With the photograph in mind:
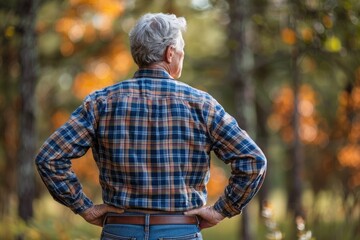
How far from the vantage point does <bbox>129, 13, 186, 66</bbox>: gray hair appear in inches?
104

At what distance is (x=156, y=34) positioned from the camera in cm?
263

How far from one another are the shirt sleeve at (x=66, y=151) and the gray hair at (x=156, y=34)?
0.29 m

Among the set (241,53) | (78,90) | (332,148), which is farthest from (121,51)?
(241,53)

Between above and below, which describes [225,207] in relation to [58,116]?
below

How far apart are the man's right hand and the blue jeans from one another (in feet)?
0.18

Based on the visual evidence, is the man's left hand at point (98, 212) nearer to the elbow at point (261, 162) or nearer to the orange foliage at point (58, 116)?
the elbow at point (261, 162)

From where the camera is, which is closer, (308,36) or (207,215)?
(207,215)

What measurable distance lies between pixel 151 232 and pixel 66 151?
0.43 meters

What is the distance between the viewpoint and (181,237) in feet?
8.57

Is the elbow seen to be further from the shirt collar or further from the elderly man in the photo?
the shirt collar

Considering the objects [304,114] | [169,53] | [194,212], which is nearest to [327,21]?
[169,53]

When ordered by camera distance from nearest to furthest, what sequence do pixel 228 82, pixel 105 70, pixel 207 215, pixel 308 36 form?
1. pixel 207 215
2. pixel 308 36
3. pixel 228 82
4. pixel 105 70

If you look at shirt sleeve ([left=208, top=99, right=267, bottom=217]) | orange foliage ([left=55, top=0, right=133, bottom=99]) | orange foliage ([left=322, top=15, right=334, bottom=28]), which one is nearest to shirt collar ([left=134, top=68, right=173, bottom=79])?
shirt sleeve ([left=208, top=99, right=267, bottom=217])

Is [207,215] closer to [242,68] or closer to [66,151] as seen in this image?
[66,151]
